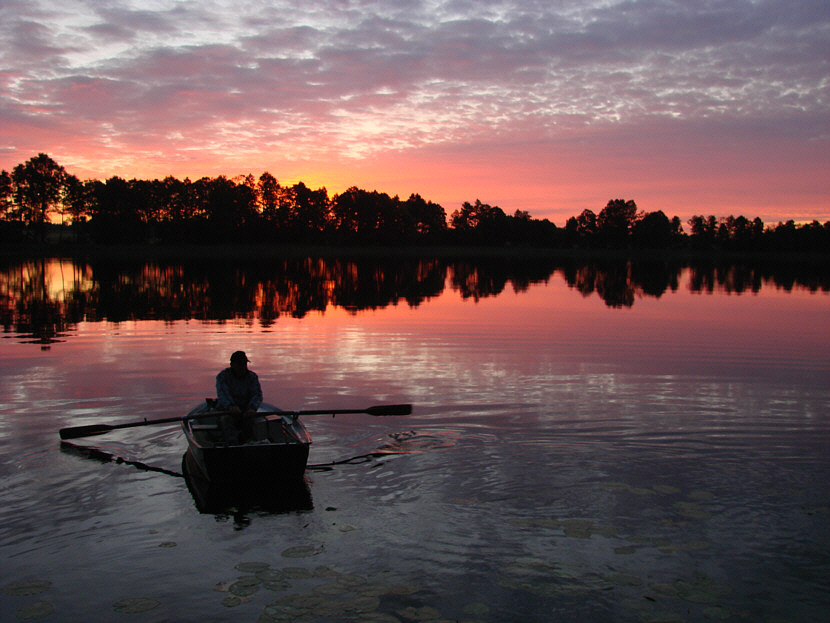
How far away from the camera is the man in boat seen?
9.73 m

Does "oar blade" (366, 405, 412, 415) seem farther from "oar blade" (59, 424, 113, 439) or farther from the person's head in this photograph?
"oar blade" (59, 424, 113, 439)

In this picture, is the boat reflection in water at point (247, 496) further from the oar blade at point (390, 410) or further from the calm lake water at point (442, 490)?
the oar blade at point (390, 410)

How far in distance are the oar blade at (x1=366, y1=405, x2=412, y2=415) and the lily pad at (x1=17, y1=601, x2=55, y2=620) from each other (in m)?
5.94

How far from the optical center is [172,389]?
Answer: 47.5 ft

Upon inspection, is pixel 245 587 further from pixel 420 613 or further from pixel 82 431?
pixel 82 431

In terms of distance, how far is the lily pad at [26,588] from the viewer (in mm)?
6238

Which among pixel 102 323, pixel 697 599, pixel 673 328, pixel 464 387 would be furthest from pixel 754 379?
pixel 102 323

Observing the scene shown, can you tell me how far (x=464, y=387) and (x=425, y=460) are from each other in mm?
4903

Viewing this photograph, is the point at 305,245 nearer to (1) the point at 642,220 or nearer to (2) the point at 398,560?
(1) the point at 642,220

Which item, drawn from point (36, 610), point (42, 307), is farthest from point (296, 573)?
point (42, 307)

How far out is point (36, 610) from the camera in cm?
596

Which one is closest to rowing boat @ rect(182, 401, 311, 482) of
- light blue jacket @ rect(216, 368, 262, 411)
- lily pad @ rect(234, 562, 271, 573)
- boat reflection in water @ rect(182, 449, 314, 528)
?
boat reflection in water @ rect(182, 449, 314, 528)

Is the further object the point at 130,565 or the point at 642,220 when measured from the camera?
the point at 642,220

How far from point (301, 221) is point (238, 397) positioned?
439 feet
